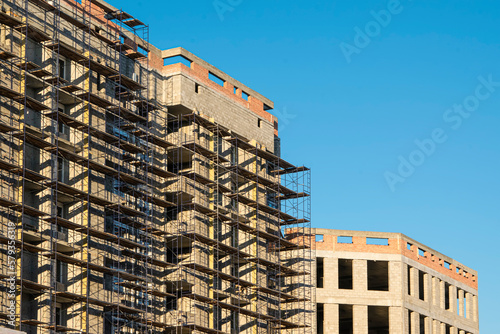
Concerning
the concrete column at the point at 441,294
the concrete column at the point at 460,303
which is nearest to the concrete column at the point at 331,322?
the concrete column at the point at 441,294

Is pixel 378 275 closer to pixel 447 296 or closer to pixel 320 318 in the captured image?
pixel 320 318

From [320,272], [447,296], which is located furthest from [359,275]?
[447,296]

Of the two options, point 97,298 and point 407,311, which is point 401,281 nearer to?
point 407,311

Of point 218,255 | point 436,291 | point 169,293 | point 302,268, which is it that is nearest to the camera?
point 169,293

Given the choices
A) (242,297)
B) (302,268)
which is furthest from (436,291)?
(242,297)

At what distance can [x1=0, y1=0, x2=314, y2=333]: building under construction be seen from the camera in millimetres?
50719

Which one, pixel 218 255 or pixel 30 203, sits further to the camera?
pixel 218 255

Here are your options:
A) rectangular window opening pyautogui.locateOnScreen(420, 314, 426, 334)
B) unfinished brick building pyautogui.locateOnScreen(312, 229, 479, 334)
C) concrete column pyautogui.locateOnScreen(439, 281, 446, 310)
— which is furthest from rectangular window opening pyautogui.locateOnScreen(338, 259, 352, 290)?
concrete column pyautogui.locateOnScreen(439, 281, 446, 310)

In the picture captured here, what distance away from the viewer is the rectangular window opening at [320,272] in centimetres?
7862

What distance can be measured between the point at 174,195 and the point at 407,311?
85.6 ft

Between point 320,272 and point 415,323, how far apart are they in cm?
868

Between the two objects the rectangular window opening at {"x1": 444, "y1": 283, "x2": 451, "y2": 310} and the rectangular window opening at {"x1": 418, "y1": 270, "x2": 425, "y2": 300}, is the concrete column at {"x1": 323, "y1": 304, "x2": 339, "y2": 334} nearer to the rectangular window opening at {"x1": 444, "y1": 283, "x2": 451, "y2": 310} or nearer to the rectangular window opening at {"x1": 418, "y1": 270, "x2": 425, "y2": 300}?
the rectangular window opening at {"x1": 418, "y1": 270, "x2": 425, "y2": 300}

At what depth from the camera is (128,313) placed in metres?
56.1

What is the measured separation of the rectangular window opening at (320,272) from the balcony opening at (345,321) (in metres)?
3.21
